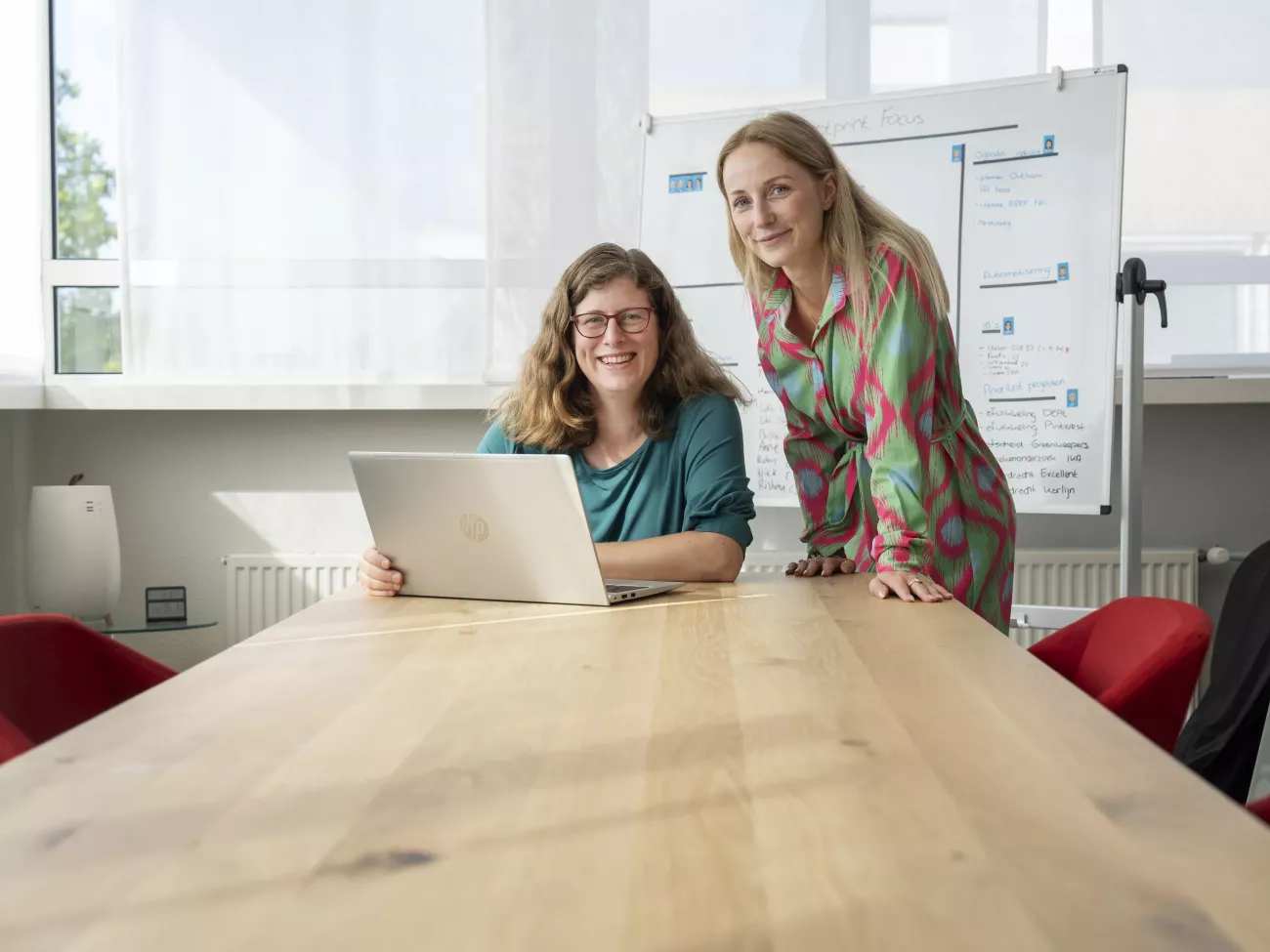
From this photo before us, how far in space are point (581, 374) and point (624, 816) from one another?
146 cm

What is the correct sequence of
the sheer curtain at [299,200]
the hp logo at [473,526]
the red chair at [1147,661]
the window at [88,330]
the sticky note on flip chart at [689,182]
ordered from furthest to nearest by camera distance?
1. the window at [88,330]
2. the sheer curtain at [299,200]
3. the sticky note on flip chart at [689,182]
4. the hp logo at [473,526]
5. the red chair at [1147,661]

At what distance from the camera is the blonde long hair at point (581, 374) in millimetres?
1997

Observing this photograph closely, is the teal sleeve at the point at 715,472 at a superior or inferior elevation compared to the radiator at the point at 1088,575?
superior

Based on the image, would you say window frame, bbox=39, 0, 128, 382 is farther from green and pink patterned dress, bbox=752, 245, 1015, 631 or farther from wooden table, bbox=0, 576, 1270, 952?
wooden table, bbox=0, 576, 1270, 952

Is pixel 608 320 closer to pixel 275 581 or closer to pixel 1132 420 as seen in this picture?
pixel 1132 420

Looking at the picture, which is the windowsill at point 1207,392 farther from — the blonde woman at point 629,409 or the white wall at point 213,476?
the blonde woman at point 629,409

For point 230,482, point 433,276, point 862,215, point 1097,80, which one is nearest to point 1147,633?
point 862,215

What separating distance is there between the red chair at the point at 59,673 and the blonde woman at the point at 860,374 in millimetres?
986

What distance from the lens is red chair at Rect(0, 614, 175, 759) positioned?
1.35 metres

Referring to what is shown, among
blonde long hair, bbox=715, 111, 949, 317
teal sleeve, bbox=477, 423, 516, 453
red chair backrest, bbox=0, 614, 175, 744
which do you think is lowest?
red chair backrest, bbox=0, 614, 175, 744

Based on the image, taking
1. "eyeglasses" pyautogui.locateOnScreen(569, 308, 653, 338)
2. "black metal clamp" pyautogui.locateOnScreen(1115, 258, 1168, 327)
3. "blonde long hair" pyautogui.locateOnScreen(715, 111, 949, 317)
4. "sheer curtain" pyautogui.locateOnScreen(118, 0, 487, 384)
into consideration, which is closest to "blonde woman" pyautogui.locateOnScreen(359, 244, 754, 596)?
"eyeglasses" pyautogui.locateOnScreen(569, 308, 653, 338)

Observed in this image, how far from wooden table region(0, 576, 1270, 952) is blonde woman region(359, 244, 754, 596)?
813mm

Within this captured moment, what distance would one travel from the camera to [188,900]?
548 mm

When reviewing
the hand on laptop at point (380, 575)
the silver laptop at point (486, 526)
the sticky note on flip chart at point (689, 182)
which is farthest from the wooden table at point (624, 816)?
the sticky note on flip chart at point (689, 182)
